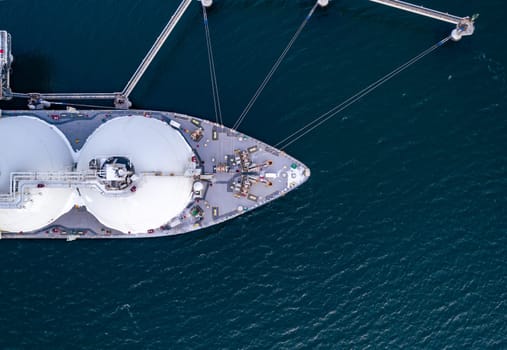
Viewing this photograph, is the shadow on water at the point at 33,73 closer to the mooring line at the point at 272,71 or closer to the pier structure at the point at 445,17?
the mooring line at the point at 272,71

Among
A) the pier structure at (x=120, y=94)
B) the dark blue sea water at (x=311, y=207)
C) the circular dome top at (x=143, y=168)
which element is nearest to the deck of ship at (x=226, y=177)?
the dark blue sea water at (x=311, y=207)

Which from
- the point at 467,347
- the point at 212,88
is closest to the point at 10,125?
the point at 212,88

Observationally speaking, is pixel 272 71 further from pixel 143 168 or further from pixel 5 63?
pixel 5 63

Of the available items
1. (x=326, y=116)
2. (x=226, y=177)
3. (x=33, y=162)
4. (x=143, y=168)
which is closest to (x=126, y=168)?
(x=143, y=168)

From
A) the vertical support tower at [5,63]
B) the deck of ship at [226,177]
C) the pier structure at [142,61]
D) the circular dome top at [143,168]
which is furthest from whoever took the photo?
the pier structure at [142,61]

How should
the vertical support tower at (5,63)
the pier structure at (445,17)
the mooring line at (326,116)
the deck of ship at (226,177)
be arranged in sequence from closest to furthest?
1. the deck of ship at (226,177)
2. the pier structure at (445,17)
3. the vertical support tower at (5,63)
4. the mooring line at (326,116)

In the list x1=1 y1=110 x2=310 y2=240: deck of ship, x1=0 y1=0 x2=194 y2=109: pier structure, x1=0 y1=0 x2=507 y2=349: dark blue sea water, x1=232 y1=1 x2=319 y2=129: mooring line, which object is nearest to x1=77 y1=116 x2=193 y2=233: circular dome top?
x1=1 y1=110 x2=310 y2=240: deck of ship

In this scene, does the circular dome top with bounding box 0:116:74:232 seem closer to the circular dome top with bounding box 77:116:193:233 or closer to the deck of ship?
the circular dome top with bounding box 77:116:193:233
